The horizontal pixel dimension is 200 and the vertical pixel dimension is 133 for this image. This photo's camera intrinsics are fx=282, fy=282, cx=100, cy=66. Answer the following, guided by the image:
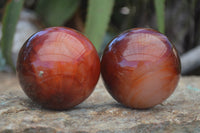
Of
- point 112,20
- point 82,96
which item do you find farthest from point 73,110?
point 112,20

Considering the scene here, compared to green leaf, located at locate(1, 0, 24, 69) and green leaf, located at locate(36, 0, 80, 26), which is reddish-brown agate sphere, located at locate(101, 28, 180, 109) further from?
green leaf, located at locate(36, 0, 80, 26)

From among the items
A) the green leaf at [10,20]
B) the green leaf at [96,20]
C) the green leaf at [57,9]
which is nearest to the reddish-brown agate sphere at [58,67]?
the green leaf at [96,20]

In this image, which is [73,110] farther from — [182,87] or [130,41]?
[182,87]

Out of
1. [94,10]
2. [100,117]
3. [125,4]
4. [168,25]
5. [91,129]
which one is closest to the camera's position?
[91,129]

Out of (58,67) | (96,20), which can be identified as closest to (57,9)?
(96,20)

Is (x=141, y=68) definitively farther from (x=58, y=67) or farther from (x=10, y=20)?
(x=10, y=20)

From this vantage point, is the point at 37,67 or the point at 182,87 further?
the point at 182,87

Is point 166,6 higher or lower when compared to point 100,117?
higher
